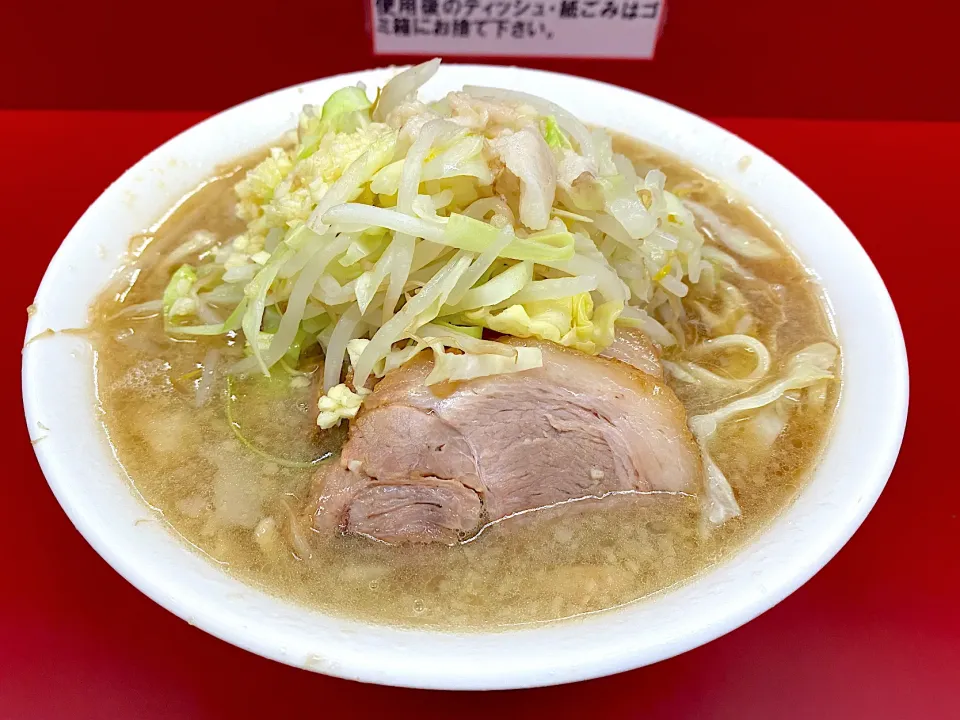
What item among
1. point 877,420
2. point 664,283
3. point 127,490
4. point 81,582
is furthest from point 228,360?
point 877,420

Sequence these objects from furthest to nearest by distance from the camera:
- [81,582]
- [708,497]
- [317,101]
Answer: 1. [317,101]
2. [81,582]
3. [708,497]

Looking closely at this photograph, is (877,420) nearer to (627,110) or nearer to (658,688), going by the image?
(658,688)

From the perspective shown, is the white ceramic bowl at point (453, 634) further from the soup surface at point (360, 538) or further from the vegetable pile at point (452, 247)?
the vegetable pile at point (452, 247)

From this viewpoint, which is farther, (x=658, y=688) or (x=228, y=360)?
(x=228, y=360)

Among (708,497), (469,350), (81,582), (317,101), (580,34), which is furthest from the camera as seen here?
(580,34)

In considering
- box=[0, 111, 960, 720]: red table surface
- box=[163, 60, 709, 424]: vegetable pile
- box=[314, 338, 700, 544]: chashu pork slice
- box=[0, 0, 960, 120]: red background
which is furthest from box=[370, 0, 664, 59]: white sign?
box=[314, 338, 700, 544]: chashu pork slice

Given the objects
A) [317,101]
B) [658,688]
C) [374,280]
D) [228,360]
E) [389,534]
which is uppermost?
[317,101]

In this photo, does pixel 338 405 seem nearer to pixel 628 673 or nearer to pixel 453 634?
pixel 453 634

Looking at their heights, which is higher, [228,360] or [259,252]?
[259,252]
